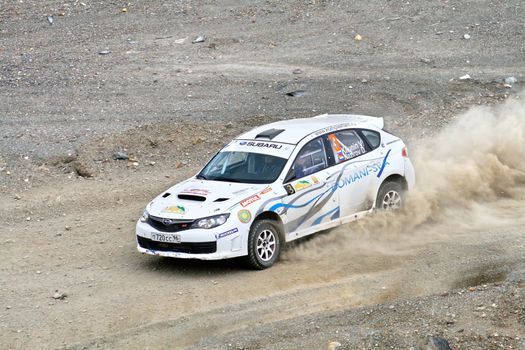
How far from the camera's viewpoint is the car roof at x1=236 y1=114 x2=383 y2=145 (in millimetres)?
13555

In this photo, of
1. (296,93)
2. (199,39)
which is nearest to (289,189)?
(296,93)

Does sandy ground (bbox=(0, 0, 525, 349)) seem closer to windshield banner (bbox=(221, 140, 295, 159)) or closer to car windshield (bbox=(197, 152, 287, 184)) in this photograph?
car windshield (bbox=(197, 152, 287, 184))

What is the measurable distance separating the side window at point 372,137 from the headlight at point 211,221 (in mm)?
3122

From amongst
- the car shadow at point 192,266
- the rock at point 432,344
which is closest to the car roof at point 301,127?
the car shadow at point 192,266

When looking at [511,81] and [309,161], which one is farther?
[511,81]

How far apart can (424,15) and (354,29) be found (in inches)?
85.1

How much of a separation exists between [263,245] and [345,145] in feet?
7.66

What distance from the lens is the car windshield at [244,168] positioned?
42.4ft

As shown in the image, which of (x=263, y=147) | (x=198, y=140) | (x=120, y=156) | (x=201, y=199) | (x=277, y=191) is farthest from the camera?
(x=198, y=140)

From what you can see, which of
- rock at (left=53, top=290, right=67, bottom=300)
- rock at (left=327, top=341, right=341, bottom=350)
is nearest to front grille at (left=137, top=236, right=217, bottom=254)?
rock at (left=53, top=290, right=67, bottom=300)

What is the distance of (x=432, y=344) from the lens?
903 centimetres

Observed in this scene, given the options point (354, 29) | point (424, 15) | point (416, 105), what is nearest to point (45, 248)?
point (416, 105)

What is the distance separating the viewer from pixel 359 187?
44.8 ft

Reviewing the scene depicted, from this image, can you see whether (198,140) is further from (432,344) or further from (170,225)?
(432,344)
